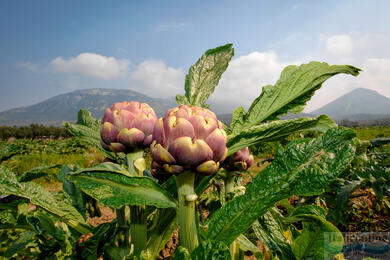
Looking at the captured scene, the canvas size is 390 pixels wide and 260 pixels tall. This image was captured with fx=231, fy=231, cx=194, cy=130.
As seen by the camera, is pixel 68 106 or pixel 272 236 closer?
pixel 272 236

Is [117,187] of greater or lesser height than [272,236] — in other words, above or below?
above

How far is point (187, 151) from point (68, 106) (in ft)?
638

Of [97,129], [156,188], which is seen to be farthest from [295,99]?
[97,129]

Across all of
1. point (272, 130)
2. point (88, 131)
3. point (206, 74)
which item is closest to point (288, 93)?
point (272, 130)

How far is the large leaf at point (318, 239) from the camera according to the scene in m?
0.48

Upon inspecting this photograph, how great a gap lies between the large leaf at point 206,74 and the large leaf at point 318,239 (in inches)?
15.9

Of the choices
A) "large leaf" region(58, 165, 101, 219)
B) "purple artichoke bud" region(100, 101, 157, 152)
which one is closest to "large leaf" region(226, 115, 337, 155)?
"purple artichoke bud" region(100, 101, 157, 152)

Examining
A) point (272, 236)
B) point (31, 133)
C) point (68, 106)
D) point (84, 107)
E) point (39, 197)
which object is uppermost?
point (68, 106)

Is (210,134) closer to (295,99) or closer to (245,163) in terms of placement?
(295,99)

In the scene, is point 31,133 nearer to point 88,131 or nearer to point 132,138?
point 88,131

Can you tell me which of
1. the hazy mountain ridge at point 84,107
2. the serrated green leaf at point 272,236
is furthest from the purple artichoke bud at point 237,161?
the hazy mountain ridge at point 84,107

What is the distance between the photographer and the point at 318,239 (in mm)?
500

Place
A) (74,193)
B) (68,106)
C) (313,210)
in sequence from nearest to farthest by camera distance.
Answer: (313,210) < (74,193) < (68,106)

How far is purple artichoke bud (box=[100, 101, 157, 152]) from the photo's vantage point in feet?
1.94
